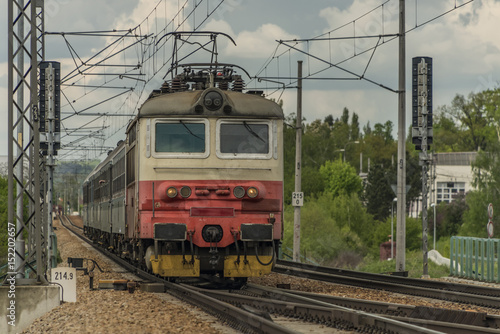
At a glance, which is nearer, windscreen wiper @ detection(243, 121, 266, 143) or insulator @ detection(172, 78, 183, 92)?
windscreen wiper @ detection(243, 121, 266, 143)

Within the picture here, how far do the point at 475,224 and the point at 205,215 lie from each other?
1973 inches

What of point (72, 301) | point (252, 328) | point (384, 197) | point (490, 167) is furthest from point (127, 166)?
point (384, 197)

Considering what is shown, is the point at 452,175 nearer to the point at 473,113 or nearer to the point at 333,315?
the point at 473,113

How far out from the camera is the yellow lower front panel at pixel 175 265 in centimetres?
1407

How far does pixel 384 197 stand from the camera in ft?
288

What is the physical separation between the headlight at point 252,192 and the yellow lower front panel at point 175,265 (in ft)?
4.78

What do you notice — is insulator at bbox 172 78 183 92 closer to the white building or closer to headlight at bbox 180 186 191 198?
headlight at bbox 180 186 191 198

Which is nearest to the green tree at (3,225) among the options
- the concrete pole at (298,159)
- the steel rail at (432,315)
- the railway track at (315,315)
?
the concrete pole at (298,159)

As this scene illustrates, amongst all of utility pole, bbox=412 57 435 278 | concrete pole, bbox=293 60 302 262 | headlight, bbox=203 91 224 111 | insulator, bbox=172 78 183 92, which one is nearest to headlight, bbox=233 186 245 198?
headlight, bbox=203 91 224 111

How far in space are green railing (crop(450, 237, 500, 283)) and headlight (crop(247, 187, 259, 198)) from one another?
6.81m

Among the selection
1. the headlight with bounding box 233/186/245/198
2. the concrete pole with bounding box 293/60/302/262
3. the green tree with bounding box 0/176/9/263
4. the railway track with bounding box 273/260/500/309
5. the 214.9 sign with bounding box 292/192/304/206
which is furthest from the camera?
the green tree with bounding box 0/176/9/263

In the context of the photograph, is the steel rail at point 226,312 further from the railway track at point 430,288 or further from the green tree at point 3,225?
the green tree at point 3,225

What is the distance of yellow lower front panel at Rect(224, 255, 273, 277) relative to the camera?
1423 cm

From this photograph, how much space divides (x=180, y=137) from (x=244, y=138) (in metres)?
1.14
